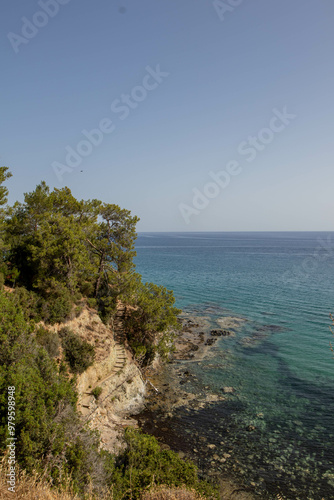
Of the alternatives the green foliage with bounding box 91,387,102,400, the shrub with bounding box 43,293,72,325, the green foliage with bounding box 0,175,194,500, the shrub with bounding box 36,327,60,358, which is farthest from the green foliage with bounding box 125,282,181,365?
the shrub with bounding box 36,327,60,358

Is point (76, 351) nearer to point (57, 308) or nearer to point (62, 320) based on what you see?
point (62, 320)

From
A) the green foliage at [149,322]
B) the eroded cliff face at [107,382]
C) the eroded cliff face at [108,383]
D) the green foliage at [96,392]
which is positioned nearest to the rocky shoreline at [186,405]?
the eroded cliff face at [108,383]

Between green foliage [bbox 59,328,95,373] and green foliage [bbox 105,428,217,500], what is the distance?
6993 millimetres

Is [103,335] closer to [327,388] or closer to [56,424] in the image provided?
[56,424]

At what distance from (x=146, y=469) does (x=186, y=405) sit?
1179 centimetres

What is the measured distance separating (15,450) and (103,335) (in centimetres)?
1585

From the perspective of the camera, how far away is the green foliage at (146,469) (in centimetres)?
1416

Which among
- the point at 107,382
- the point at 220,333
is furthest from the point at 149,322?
the point at 220,333

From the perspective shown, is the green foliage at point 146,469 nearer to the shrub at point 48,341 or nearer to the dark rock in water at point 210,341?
the shrub at point 48,341

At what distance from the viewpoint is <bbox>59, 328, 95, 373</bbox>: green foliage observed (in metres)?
22.7

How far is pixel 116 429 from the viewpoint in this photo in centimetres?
2192

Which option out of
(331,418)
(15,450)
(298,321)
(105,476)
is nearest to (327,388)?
(331,418)

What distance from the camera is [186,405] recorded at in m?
26.1

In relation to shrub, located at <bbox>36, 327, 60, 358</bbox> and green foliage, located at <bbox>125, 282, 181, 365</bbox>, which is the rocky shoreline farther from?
shrub, located at <bbox>36, 327, 60, 358</bbox>
